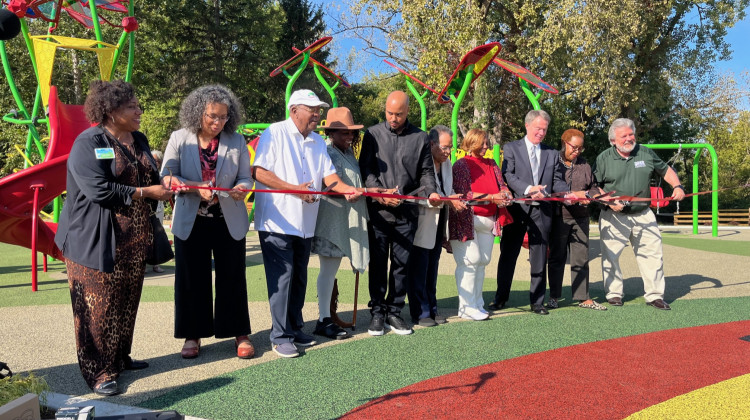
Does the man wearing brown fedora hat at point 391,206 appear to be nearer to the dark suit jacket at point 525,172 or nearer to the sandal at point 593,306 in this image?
the dark suit jacket at point 525,172

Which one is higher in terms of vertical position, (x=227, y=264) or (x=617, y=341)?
(x=227, y=264)

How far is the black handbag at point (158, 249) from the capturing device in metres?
4.04

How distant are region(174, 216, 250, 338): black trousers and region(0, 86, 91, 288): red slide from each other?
2533mm

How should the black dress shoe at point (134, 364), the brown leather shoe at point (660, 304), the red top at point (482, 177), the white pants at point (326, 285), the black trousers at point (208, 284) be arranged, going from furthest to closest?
1. the brown leather shoe at point (660, 304)
2. the red top at point (482, 177)
3. the white pants at point (326, 285)
4. the black trousers at point (208, 284)
5. the black dress shoe at point (134, 364)

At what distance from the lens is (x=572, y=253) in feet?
20.6

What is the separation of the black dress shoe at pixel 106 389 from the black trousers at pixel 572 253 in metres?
4.34

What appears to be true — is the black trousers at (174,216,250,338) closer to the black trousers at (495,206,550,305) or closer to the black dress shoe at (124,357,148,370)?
the black dress shoe at (124,357,148,370)

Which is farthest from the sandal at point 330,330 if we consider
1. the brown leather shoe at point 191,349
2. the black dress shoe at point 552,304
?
the black dress shoe at point 552,304

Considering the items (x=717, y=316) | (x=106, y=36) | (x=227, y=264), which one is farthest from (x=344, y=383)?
(x=106, y=36)

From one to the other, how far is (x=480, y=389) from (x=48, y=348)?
3.46 metres

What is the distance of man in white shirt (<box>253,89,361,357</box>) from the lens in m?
4.47

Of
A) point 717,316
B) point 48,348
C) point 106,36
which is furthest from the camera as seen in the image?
point 106,36

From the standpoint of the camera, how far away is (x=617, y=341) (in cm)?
477

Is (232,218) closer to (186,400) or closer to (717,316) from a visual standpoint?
(186,400)
